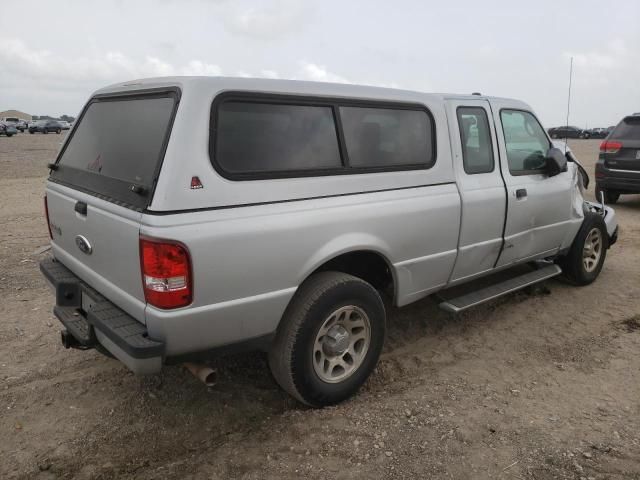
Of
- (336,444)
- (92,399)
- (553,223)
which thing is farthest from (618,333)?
(92,399)

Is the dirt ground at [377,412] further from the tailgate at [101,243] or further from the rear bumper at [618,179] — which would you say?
the rear bumper at [618,179]

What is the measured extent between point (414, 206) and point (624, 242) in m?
5.35

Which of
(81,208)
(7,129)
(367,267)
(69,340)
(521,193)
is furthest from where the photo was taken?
(7,129)

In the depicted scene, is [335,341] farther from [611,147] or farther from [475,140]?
[611,147]

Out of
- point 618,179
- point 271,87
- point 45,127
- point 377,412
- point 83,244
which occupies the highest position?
point 45,127

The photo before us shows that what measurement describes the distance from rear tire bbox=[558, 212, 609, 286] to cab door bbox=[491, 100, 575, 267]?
389 millimetres

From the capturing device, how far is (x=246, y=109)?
2.75 meters

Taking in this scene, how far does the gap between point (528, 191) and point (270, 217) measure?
258cm

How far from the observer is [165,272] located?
242 cm

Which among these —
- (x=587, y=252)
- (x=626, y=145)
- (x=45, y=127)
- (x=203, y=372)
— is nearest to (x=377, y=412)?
(x=203, y=372)

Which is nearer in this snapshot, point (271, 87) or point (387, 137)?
point (271, 87)

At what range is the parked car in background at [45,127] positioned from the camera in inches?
1752

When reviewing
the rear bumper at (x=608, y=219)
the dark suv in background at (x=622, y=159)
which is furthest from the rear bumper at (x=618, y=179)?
the rear bumper at (x=608, y=219)

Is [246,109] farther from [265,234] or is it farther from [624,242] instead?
[624,242]
